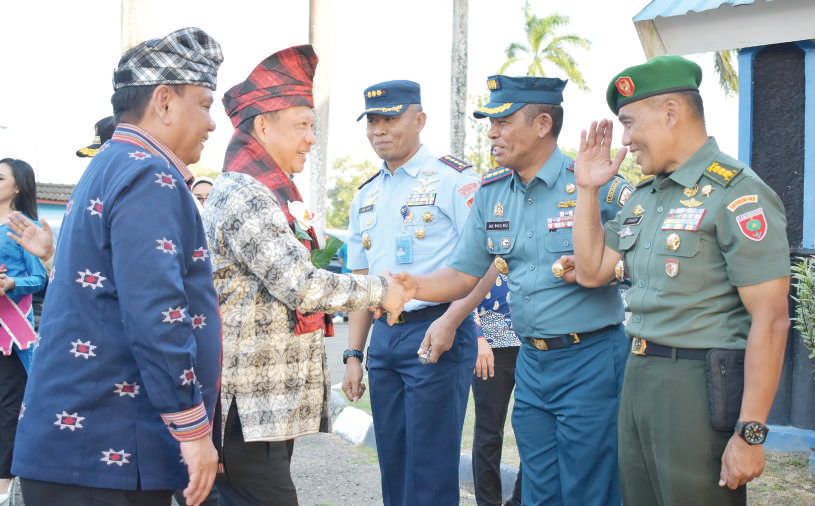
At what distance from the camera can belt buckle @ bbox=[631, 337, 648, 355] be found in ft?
8.38

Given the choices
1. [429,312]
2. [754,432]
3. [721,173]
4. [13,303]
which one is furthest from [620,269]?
[13,303]

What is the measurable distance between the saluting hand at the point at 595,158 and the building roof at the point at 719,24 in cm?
299

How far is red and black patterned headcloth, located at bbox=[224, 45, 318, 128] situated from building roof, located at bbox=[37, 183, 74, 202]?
1604cm

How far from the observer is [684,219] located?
2471 millimetres

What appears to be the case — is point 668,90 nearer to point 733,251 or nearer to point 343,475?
point 733,251

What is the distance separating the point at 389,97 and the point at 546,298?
1.55 metres

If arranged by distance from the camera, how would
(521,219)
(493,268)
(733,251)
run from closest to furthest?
(733,251) < (521,219) < (493,268)

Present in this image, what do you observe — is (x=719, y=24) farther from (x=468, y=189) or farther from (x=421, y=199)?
(x=421, y=199)

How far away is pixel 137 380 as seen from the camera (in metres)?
1.97

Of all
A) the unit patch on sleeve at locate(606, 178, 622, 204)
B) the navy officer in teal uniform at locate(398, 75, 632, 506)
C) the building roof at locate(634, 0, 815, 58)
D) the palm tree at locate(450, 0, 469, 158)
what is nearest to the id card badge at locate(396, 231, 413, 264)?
the navy officer in teal uniform at locate(398, 75, 632, 506)

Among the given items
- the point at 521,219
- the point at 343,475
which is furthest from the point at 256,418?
the point at 343,475

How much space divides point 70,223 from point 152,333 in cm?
42

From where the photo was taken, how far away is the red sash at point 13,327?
4.43 metres

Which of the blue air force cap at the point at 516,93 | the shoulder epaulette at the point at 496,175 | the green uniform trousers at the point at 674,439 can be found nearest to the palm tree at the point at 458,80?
the shoulder epaulette at the point at 496,175
